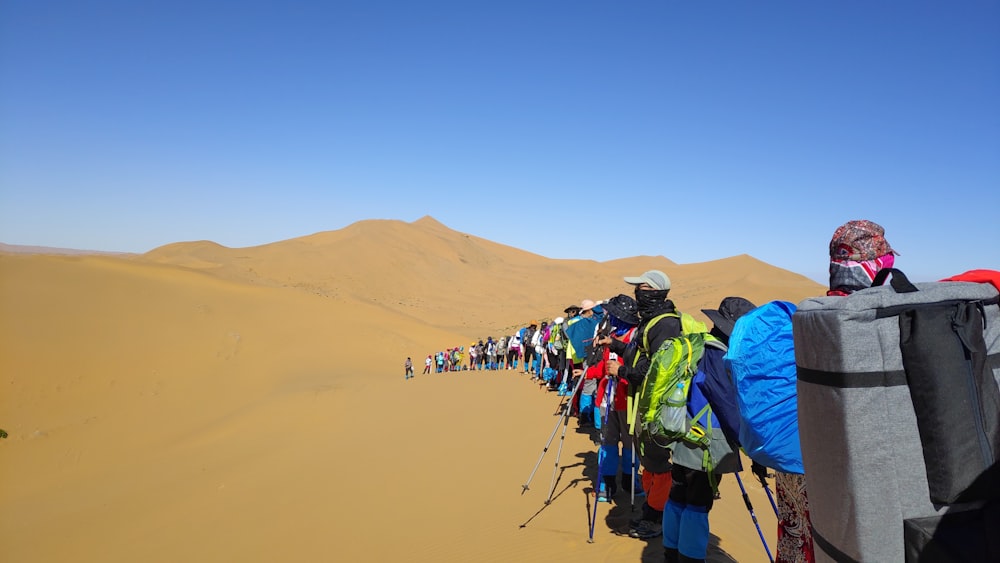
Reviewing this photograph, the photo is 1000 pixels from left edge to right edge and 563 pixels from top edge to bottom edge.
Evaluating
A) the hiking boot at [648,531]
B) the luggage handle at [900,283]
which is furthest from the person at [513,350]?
the luggage handle at [900,283]

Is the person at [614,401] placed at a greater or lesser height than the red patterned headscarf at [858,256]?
lesser

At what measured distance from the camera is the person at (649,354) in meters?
4.42

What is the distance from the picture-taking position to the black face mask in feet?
15.7

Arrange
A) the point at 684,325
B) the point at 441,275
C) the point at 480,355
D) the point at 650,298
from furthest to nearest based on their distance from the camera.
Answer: the point at 441,275 → the point at 480,355 → the point at 650,298 → the point at 684,325

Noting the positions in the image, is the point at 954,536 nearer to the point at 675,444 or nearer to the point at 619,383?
the point at 675,444

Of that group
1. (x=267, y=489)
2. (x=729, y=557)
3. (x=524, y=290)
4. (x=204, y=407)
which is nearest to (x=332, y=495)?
(x=267, y=489)

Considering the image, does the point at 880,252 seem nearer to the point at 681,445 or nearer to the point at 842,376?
the point at 842,376

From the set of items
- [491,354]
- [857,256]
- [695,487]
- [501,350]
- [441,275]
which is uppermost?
[441,275]

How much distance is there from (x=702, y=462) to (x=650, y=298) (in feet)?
4.83

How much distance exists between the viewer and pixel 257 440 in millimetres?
11133

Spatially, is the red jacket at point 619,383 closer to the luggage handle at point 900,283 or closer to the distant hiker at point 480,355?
the luggage handle at point 900,283

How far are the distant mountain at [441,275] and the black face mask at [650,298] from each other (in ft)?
112

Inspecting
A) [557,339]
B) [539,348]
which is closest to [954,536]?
[557,339]

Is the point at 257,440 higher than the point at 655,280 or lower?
lower
